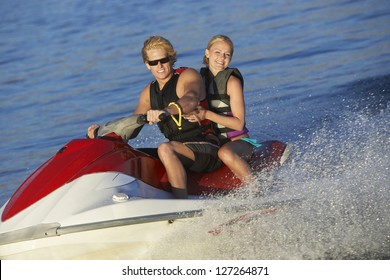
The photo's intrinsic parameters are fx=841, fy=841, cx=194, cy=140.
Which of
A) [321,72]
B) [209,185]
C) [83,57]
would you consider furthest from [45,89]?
[209,185]

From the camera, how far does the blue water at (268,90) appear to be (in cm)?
557

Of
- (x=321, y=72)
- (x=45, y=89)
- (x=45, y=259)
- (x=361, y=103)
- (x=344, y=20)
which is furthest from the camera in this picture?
(x=344, y=20)

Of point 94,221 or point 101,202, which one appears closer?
point 94,221

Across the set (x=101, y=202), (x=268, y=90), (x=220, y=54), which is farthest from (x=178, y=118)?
(x=268, y=90)

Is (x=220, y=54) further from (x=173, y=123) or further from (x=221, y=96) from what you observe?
(x=173, y=123)

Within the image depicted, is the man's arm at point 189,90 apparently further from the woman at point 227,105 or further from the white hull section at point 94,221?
the white hull section at point 94,221

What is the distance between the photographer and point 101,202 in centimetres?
505

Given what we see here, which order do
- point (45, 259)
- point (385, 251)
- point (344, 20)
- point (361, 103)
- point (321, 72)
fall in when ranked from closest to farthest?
point (45, 259) → point (385, 251) → point (361, 103) → point (321, 72) → point (344, 20)

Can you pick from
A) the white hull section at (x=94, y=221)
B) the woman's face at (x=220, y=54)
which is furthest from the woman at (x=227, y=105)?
the white hull section at (x=94, y=221)

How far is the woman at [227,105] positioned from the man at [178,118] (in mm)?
122

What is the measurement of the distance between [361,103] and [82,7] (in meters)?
10.8

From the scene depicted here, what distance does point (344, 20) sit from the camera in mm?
13727

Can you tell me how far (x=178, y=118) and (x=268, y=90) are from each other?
4.86 meters
